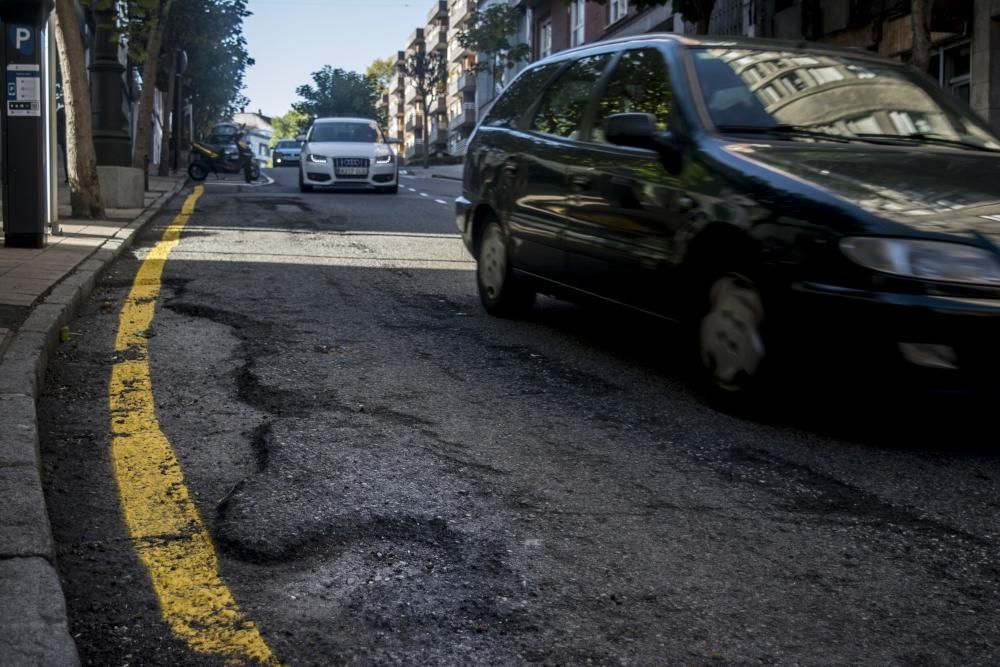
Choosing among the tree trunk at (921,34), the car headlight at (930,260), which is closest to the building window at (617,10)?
the tree trunk at (921,34)

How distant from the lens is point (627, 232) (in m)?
5.52

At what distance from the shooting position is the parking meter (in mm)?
9523

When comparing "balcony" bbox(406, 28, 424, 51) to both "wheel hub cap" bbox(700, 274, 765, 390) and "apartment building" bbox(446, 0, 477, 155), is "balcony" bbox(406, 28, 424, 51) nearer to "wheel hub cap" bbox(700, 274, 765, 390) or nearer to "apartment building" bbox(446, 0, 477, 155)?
"apartment building" bbox(446, 0, 477, 155)

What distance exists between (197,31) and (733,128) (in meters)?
30.7

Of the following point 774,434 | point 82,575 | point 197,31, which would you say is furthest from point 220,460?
point 197,31

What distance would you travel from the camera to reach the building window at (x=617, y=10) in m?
38.0

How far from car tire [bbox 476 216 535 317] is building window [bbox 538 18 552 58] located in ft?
142

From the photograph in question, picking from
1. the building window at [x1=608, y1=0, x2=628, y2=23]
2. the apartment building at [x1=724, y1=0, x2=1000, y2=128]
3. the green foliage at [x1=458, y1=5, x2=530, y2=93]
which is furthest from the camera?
the green foliage at [x1=458, y1=5, x2=530, y2=93]

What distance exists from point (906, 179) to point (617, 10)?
35801 mm

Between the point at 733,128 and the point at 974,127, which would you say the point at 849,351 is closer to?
the point at 733,128

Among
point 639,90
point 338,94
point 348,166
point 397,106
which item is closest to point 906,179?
point 639,90

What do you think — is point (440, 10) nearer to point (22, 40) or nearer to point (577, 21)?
point (577, 21)

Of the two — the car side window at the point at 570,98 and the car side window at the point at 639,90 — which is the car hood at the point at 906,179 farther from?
the car side window at the point at 570,98

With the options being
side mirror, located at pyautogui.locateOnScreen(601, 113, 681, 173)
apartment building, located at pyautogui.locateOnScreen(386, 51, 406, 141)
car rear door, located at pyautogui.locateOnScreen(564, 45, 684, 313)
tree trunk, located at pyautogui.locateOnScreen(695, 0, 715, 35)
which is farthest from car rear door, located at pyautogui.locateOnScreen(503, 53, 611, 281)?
apartment building, located at pyautogui.locateOnScreen(386, 51, 406, 141)
